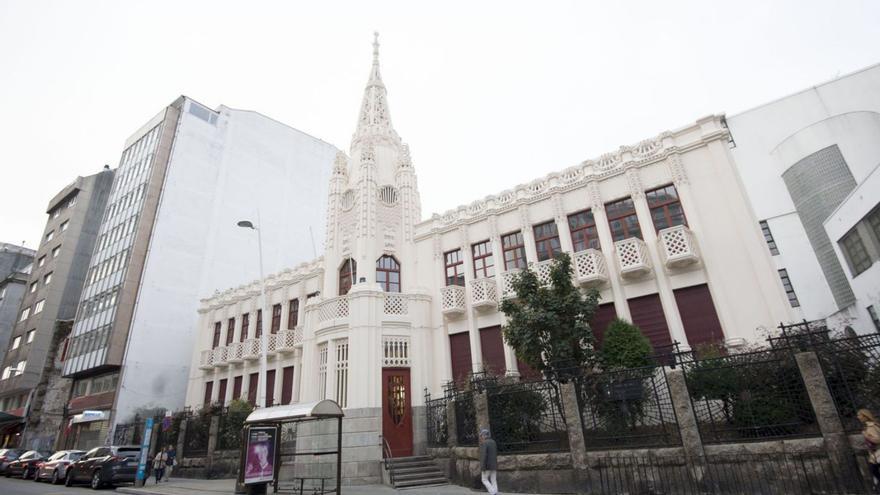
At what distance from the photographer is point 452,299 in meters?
20.7

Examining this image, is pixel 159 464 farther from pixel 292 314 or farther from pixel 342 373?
pixel 292 314

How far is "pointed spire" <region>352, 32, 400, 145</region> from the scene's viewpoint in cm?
2628

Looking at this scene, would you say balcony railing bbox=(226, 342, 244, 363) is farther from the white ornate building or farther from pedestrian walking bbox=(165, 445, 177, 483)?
pedestrian walking bbox=(165, 445, 177, 483)

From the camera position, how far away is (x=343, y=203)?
24.6 m

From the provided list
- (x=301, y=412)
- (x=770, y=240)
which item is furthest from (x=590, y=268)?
(x=770, y=240)

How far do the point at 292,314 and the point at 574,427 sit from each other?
2168cm

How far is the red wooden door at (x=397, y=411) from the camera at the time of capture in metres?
18.2

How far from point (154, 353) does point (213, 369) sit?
25.0 ft

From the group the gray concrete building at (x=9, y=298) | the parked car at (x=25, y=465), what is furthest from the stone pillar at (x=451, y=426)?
the gray concrete building at (x=9, y=298)

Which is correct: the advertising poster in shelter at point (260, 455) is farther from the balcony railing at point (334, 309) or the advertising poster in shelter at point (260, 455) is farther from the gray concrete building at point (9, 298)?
the gray concrete building at point (9, 298)

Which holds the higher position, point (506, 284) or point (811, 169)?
point (811, 169)

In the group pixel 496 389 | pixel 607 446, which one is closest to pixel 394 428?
pixel 496 389

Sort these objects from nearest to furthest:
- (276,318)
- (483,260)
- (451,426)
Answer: (451,426), (483,260), (276,318)

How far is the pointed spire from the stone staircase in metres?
17.6
